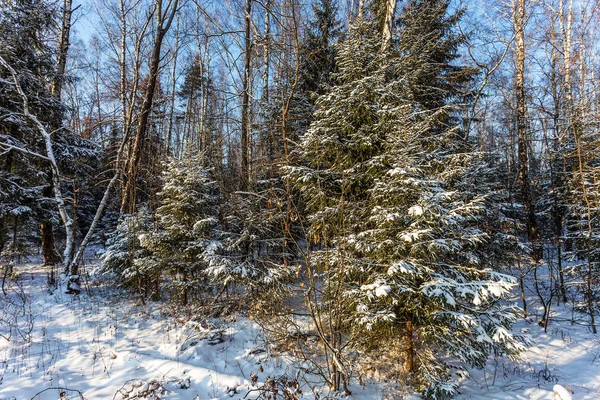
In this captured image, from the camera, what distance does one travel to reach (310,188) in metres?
5.33

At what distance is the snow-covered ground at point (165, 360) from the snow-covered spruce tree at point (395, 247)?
0.80m

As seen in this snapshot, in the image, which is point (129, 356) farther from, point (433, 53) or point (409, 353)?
point (433, 53)

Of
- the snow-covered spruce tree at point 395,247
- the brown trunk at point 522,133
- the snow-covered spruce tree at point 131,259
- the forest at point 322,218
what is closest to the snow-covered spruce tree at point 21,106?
the forest at point 322,218

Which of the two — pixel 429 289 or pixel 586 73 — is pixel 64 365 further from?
pixel 586 73

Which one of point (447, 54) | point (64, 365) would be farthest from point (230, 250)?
point (447, 54)

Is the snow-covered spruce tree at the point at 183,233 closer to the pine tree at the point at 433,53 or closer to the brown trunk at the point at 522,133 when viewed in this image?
the pine tree at the point at 433,53

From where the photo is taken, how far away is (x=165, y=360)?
4.36m

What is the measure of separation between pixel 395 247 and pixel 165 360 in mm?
3944

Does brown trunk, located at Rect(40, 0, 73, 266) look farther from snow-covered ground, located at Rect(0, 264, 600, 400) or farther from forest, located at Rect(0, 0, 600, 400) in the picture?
snow-covered ground, located at Rect(0, 264, 600, 400)

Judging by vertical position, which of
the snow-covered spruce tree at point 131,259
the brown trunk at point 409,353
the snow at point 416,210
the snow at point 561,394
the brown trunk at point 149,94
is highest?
the brown trunk at point 149,94

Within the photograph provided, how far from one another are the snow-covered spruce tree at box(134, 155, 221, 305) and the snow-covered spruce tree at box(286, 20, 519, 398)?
2515mm

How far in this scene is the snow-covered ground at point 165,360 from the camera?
3703 millimetres

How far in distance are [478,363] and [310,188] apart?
3.72 meters

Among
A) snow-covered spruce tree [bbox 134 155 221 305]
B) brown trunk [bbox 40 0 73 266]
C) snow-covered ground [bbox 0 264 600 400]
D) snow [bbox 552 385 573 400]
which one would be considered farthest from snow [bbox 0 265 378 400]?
brown trunk [bbox 40 0 73 266]
